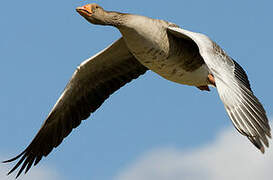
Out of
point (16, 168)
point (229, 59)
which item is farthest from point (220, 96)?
point (16, 168)

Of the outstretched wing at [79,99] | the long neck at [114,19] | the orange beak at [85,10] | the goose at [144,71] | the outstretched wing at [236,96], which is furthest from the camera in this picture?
the outstretched wing at [79,99]

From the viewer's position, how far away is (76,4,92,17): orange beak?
9750mm

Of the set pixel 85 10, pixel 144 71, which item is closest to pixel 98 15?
pixel 85 10

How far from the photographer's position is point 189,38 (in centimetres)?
1037

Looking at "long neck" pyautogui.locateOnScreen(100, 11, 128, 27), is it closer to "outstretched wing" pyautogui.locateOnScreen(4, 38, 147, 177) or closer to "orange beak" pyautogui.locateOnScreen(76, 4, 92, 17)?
"orange beak" pyautogui.locateOnScreen(76, 4, 92, 17)

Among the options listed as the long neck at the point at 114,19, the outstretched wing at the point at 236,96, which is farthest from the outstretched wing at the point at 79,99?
the outstretched wing at the point at 236,96

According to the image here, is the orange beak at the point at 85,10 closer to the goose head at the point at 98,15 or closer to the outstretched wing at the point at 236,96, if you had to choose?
the goose head at the point at 98,15

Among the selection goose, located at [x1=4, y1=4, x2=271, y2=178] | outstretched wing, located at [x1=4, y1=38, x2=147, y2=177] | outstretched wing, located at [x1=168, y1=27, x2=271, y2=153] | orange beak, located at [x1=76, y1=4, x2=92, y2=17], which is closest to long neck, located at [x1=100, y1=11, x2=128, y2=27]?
goose, located at [x1=4, y1=4, x2=271, y2=178]

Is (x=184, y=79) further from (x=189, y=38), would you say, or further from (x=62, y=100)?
(x=62, y=100)

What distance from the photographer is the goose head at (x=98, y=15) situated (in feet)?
32.2

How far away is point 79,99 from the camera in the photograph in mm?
12477

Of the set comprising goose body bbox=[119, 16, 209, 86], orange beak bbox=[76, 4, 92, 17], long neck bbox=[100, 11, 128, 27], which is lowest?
goose body bbox=[119, 16, 209, 86]

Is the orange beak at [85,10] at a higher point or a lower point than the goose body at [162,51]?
higher

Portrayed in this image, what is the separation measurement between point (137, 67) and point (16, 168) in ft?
10.2
